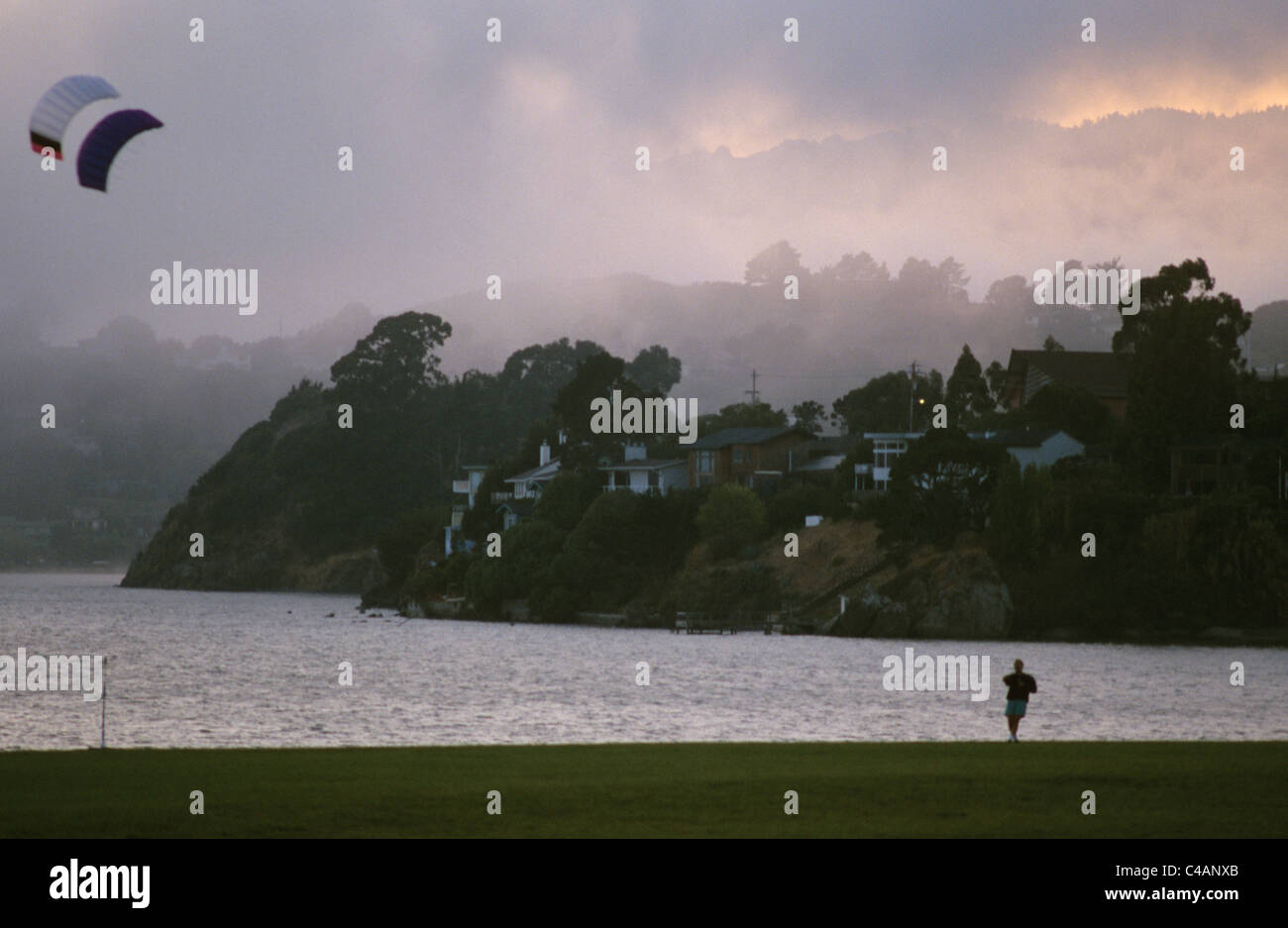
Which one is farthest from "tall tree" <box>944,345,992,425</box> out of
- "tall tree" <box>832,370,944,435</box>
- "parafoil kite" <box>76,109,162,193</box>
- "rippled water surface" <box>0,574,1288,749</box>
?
"parafoil kite" <box>76,109,162,193</box>

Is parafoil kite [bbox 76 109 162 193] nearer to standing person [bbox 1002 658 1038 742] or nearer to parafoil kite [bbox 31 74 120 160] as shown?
parafoil kite [bbox 31 74 120 160]

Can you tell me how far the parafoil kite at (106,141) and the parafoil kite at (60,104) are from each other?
3130mm

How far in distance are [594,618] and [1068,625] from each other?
41004 mm

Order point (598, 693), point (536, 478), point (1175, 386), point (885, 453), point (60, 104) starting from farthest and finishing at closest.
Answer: point (536, 478), point (885, 453), point (1175, 386), point (598, 693), point (60, 104)

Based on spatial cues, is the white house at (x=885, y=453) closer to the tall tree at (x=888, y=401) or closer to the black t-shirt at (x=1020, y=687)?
the tall tree at (x=888, y=401)

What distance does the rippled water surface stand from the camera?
4803 cm

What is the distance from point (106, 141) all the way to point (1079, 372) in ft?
336

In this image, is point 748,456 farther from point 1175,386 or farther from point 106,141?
point 106,141

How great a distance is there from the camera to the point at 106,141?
48.4m

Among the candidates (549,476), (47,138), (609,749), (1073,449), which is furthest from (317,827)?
(549,476)

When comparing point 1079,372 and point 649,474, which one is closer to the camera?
point 1079,372

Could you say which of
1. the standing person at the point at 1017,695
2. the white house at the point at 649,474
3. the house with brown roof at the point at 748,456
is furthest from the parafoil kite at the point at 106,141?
the white house at the point at 649,474

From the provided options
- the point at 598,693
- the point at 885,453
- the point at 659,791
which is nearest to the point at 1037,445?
the point at 885,453

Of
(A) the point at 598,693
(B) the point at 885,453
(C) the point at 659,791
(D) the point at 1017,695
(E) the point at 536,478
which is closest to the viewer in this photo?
(C) the point at 659,791
